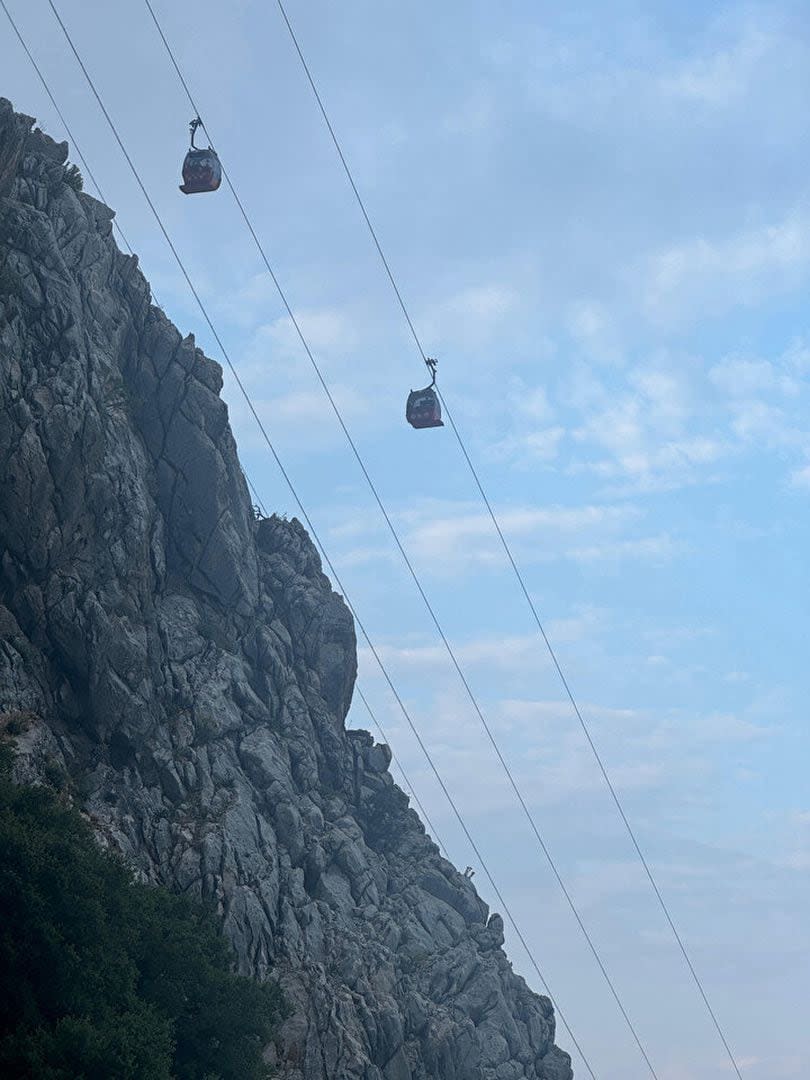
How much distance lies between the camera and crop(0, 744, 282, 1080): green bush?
188ft

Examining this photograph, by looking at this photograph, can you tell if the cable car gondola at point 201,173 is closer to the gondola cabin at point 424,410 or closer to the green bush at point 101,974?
the gondola cabin at point 424,410

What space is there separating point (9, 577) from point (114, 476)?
31.1 feet

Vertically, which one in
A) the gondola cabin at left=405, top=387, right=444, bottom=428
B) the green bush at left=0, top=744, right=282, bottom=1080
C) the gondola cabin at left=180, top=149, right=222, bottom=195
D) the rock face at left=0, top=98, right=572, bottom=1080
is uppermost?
the gondola cabin at left=180, top=149, right=222, bottom=195

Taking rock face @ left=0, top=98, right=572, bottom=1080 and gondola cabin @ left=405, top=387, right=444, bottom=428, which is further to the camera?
gondola cabin @ left=405, top=387, right=444, bottom=428

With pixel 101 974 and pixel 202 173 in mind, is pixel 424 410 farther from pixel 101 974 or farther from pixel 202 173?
pixel 101 974

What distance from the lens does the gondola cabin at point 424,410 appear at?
319 ft

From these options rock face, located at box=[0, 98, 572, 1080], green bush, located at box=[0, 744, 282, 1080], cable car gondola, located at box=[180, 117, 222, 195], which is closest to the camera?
green bush, located at box=[0, 744, 282, 1080]

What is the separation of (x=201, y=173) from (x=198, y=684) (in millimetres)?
31760

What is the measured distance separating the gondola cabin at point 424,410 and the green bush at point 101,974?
35.7 meters

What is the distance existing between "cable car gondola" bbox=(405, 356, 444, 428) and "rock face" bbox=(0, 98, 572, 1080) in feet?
38.7

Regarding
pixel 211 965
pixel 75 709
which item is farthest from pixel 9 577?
pixel 211 965

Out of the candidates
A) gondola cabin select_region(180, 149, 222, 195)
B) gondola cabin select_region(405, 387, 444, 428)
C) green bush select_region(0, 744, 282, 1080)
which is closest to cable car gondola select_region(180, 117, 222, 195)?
gondola cabin select_region(180, 149, 222, 195)

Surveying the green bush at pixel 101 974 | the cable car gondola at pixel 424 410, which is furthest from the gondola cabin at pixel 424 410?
the green bush at pixel 101 974

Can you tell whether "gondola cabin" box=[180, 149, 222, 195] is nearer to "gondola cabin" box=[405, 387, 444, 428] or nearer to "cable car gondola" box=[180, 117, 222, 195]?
"cable car gondola" box=[180, 117, 222, 195]
